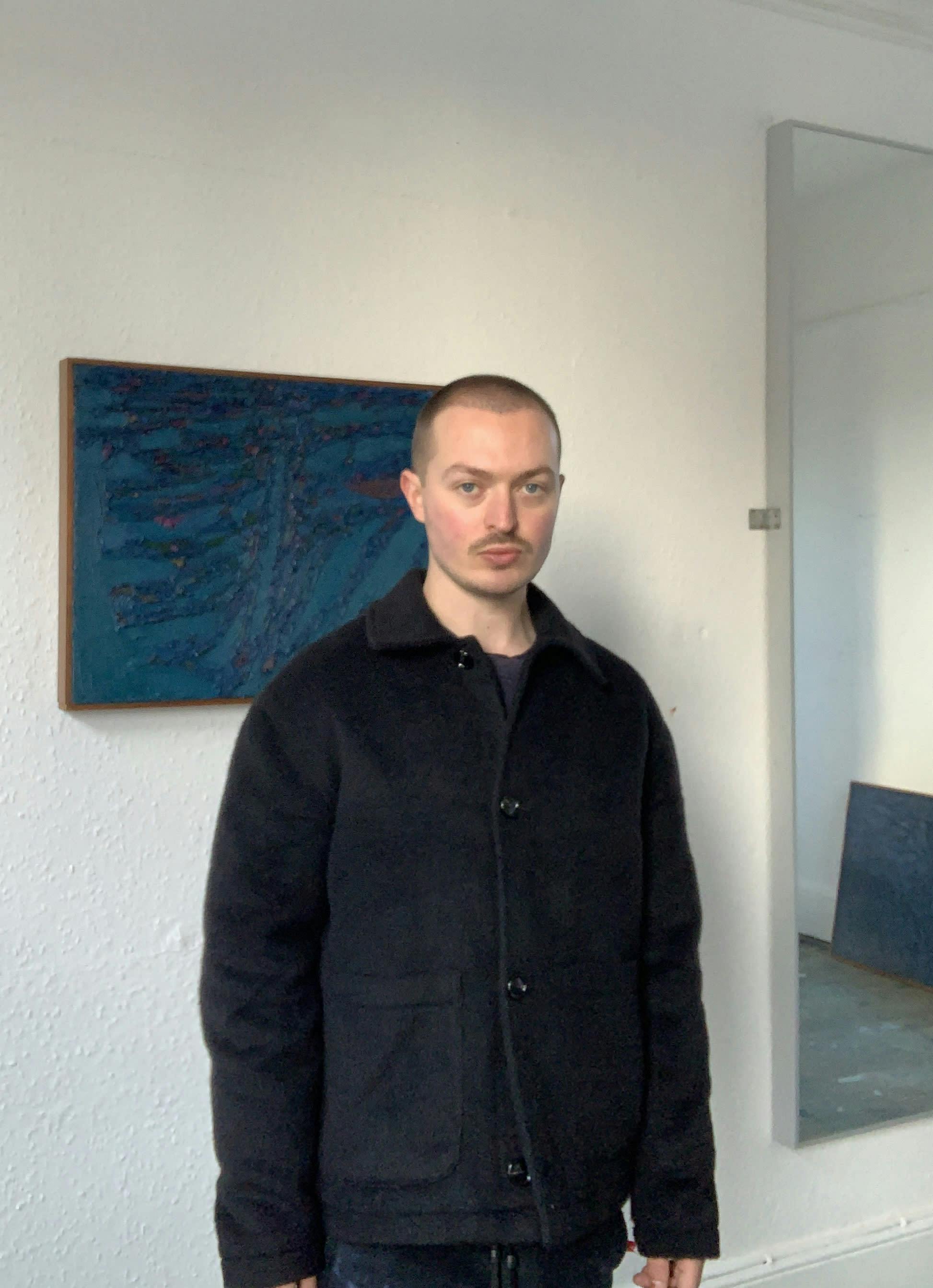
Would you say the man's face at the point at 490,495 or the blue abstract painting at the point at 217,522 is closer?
the man's face at the point at 490,495

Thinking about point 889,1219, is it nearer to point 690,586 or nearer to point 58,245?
point 690,586

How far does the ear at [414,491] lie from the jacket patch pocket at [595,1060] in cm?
51

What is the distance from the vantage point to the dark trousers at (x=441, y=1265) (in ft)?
4.27

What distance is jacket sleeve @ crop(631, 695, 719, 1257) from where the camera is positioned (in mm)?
1397

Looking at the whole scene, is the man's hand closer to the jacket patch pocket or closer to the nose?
the jacket patch pocket

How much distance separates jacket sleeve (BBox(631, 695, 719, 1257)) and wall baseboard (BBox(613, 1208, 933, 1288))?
90cm

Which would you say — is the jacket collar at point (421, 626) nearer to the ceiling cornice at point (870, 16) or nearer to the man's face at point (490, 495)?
the man's face at point (490, 495)

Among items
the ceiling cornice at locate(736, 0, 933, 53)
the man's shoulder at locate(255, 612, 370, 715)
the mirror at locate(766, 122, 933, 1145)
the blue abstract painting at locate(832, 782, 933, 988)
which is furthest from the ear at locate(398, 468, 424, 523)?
the ceiling cornice at locate(736, 0, 933, 53)

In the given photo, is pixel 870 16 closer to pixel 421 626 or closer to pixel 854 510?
pixel 854 510

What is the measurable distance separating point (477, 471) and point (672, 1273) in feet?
3.00

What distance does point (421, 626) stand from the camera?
4.55 ft

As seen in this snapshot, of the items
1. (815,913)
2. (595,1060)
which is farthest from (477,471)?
(815,913)

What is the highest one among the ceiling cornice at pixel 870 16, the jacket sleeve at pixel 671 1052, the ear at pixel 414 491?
the ceiling cornice at pixel 870 16

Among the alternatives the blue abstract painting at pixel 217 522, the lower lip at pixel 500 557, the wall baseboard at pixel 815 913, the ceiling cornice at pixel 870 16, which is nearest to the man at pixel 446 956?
the lower lip at pixel 500 557
